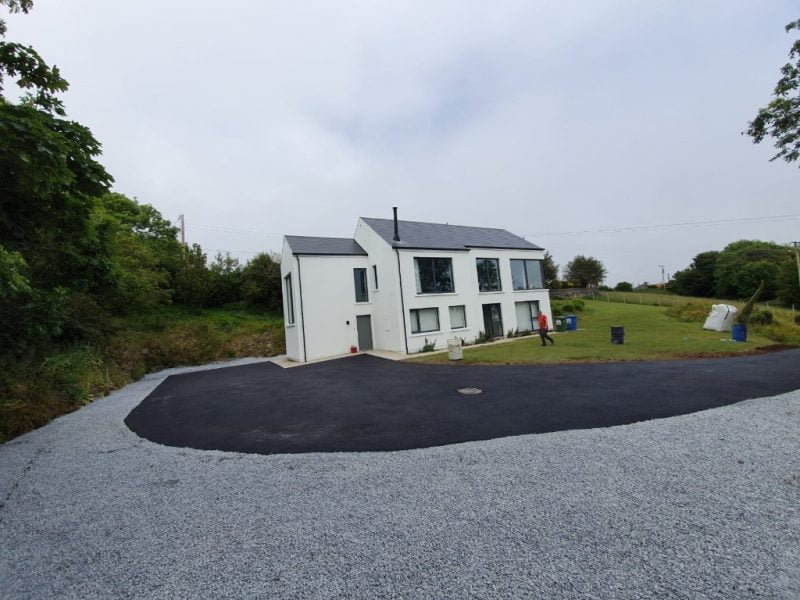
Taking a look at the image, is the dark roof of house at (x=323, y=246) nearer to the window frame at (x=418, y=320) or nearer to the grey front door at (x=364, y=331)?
the grey front door at (x=364, y=331)

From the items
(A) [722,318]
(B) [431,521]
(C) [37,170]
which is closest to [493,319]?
(A) [722,318]

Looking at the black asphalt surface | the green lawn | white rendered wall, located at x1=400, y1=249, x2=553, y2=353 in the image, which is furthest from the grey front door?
the black asphalt surface

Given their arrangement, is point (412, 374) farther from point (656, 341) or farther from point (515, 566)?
point (656, 341)

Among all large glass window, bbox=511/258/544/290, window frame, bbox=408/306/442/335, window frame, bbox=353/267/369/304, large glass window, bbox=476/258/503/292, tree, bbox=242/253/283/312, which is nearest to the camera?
window frame, bbox=408/306/442/335

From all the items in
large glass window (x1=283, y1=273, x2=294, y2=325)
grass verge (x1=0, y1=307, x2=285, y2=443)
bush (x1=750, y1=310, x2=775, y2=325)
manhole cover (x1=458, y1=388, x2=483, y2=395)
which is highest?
large glass window (x1=283, y1=273, x2=294, y2=325)

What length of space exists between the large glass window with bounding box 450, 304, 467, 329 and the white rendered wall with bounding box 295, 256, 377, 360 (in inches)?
199

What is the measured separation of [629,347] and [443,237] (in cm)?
1308

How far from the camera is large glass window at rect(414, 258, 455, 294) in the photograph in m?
21.2

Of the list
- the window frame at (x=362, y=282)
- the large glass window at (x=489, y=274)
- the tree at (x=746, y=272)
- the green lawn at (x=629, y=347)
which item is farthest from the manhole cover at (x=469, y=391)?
the tree at (x=746, y=272)

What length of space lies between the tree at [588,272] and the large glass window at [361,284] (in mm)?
49544

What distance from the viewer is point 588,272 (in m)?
61.6

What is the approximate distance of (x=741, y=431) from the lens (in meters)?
5.64

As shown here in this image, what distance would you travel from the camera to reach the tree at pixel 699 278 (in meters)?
65.2

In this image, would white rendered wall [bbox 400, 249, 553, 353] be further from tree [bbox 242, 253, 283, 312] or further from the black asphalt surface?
tree [bbox 242, 253, 283, 312]
